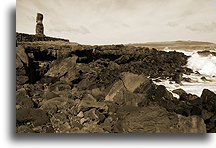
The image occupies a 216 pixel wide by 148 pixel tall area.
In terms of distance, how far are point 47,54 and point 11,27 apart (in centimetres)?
149

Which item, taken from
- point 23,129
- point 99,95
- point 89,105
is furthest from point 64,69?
point 23,129

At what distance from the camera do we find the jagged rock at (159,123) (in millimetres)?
2785

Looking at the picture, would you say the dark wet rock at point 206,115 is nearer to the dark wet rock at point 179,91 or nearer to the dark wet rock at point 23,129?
the dark wet rock at point 179,91

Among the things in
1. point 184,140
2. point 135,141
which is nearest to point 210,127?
point 184,140

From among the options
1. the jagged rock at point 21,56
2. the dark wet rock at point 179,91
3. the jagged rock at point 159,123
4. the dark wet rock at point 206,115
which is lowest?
the jagged rock at point 159,123

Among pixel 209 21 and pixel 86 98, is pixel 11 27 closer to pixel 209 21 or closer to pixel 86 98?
pixel 86 98

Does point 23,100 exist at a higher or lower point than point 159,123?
higher

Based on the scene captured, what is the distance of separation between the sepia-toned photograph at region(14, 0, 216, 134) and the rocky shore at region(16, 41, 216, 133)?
0.6 inches

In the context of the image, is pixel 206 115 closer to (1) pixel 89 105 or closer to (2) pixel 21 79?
(1) pixel 89 105

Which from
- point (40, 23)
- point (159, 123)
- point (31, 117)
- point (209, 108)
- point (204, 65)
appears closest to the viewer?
point (159, 123)

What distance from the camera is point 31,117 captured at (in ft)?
9.51

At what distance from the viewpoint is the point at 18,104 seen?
3035mm

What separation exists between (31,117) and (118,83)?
1.73 m

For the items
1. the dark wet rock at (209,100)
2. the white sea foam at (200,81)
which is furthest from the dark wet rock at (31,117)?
the dark wet rock at (209,100)
